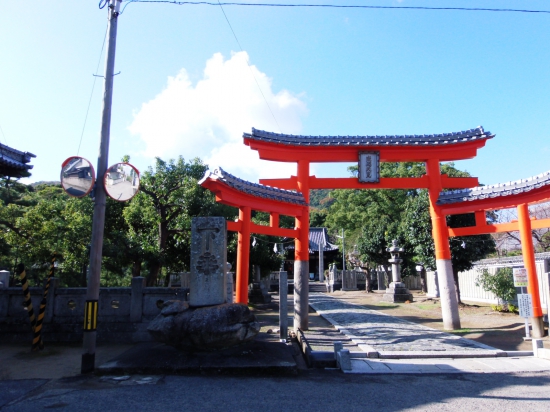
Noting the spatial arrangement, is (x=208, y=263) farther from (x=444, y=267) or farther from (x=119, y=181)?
(x=444, y=267)

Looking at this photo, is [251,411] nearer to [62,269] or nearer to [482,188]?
[482,188]

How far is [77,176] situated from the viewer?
7.41 metres

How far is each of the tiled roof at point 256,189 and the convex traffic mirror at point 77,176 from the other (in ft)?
10.3

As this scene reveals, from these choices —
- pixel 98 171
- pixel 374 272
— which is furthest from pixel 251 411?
pixel 374 272

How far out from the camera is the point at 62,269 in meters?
14.4

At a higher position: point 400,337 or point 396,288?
point 396,288

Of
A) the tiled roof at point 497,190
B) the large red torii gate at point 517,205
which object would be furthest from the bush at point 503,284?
the tiled roof at point 497,190

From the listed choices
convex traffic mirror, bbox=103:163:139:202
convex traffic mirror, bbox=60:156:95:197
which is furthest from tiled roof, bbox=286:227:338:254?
convex traffic mirror, bbox=60:156:95:197

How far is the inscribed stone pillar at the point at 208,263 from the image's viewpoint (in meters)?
8.38

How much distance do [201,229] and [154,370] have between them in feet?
10.2

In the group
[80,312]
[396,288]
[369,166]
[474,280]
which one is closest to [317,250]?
[396,288]

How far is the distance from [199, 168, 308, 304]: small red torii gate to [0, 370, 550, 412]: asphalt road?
4498 mm

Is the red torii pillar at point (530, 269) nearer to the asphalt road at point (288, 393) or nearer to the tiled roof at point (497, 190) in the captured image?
the tiled roof at point (497, 190)

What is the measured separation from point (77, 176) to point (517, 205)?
1152cm
